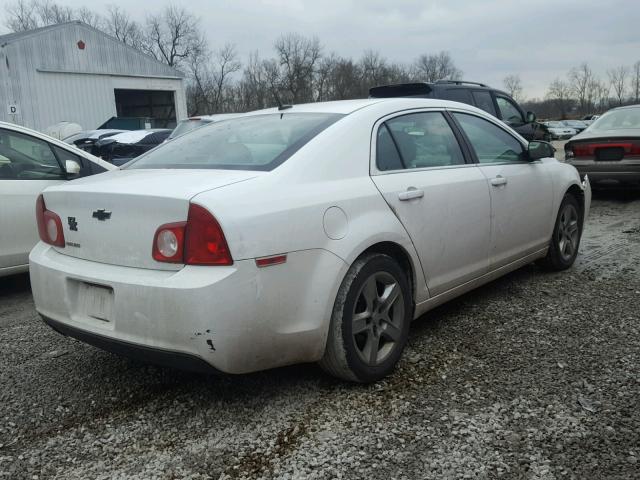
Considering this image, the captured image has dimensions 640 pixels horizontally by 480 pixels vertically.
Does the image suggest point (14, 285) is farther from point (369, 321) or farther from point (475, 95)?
point (475, 95)

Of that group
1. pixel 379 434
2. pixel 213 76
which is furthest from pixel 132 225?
pixel 213 76

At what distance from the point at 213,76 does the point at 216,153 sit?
6545cm

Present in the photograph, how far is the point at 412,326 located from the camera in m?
4.00

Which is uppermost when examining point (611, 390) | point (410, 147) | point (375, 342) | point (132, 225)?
point (410, 147)

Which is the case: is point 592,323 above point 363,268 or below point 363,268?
below

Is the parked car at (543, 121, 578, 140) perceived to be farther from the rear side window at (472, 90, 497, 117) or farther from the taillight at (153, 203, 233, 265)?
the taillight at (153, 203, 233, 265)

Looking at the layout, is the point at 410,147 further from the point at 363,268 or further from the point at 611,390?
the point at 611,390

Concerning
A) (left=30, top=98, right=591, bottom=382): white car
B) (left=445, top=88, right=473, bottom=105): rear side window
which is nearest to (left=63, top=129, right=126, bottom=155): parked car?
(left=445, top=88, right=473, bottom=105): rear side window

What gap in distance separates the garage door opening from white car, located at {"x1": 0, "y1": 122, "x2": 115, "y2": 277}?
1044 inches

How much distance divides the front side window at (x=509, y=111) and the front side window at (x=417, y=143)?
641cm

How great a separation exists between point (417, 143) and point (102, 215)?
6.12ft

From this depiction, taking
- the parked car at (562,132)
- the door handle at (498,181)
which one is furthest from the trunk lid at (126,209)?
the parked car at (562,132)

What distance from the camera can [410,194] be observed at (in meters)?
3.30

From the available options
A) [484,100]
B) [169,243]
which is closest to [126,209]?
[169,243]
